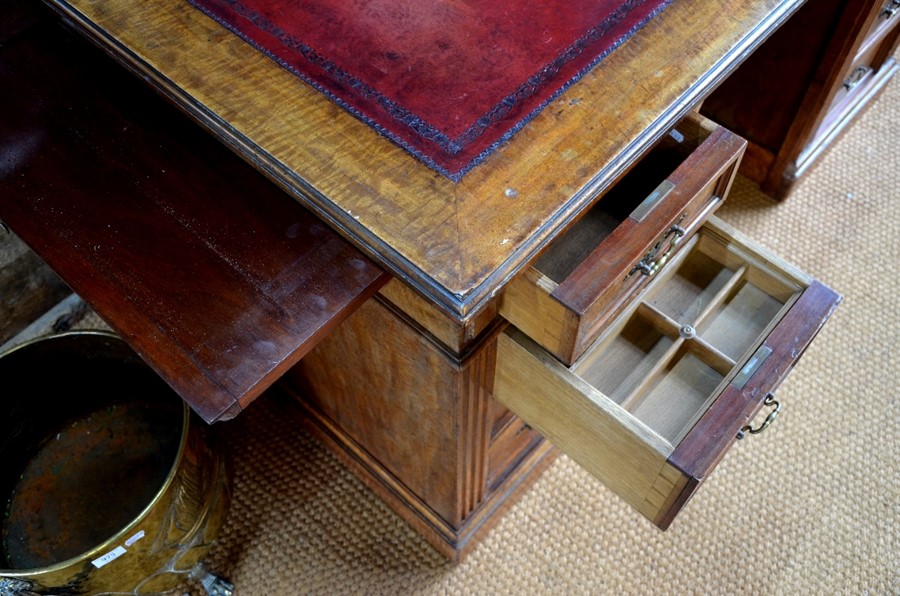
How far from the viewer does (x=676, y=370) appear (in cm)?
69

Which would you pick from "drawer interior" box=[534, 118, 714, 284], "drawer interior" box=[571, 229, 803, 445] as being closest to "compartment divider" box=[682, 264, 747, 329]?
"drawer interior" box=[571, 229, 803, 445]

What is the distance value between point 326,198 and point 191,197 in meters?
0.13

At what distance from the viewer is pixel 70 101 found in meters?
0.66

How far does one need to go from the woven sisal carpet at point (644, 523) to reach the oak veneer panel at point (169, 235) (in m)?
0.50

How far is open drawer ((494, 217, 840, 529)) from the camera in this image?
596 mm

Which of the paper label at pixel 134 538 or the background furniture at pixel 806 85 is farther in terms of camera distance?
the background furniture at pixel 806 85

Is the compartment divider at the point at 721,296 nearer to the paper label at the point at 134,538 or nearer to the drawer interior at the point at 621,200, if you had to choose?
the drawer interior at the point at 621,200

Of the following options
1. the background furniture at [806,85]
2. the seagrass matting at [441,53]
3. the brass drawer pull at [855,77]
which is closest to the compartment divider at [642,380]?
the seagrass matting at [441,53]

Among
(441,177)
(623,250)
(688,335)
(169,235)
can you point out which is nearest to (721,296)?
(688,335)

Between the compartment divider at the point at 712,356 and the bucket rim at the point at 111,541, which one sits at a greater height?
the compartment divider at the point at 712,356

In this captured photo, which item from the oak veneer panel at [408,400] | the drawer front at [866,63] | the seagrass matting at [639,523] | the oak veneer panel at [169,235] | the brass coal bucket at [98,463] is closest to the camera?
the oak veneer panel at [169,235]

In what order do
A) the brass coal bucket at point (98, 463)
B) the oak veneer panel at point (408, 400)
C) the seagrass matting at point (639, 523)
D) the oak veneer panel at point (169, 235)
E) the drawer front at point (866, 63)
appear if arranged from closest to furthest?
the oak veneer panel at point (169, 235) < the oak veneer panel at point (408, 400) < the brass coal bucket at point (98, 463) < the seagrass matting at point (639, 523) < the drawer front at point (866, 63)

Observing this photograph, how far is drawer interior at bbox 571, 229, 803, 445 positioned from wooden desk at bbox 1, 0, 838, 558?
0.05m

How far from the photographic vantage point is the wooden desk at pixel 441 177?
0.52 m
